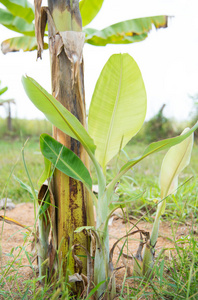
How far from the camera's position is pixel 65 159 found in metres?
0.68

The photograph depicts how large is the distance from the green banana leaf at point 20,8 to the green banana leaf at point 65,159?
135 centimetres

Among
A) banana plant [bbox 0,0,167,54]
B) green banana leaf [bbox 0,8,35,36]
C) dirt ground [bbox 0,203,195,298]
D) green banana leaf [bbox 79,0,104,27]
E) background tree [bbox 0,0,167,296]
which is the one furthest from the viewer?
green banana leaf [bbox 0,8,35,36]

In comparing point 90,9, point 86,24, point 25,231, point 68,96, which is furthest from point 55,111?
point 86,24

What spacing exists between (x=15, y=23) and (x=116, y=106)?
1432 millimetres

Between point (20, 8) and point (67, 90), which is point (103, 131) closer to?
point (67, 90)

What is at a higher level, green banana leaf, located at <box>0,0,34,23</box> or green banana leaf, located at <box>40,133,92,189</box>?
green banana leaf, located at <box>0,0,34,23</box>

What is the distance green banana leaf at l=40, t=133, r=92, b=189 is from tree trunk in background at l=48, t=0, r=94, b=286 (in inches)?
2.0

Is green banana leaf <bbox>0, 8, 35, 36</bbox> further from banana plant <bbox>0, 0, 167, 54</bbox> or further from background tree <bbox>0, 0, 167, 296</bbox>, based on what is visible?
background tree <bbox>0, 0, 167, 296</bbox>

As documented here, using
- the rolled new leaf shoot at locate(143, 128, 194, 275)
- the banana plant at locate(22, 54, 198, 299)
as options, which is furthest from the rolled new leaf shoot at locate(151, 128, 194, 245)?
the banana plant at locate(22, 54, 198, 299)

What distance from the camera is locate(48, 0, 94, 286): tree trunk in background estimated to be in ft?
2.31

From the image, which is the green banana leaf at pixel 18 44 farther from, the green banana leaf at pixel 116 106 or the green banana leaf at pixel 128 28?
the green banana leaf at pixel 116 106

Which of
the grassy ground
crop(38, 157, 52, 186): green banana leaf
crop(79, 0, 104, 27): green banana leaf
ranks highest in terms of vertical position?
crop(79, 0, 104, 27): green banana leaf

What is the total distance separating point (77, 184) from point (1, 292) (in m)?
0.33

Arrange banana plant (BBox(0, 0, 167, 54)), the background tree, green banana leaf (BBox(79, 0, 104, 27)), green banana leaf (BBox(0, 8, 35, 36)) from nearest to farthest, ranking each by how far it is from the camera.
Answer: the background tree, green banana leaf (BBox(79, 0, 104, 27)), banana plant (BBox(0, 0, 167, 54)), green banana leaf (BBox(0, 8, 35, 36))
